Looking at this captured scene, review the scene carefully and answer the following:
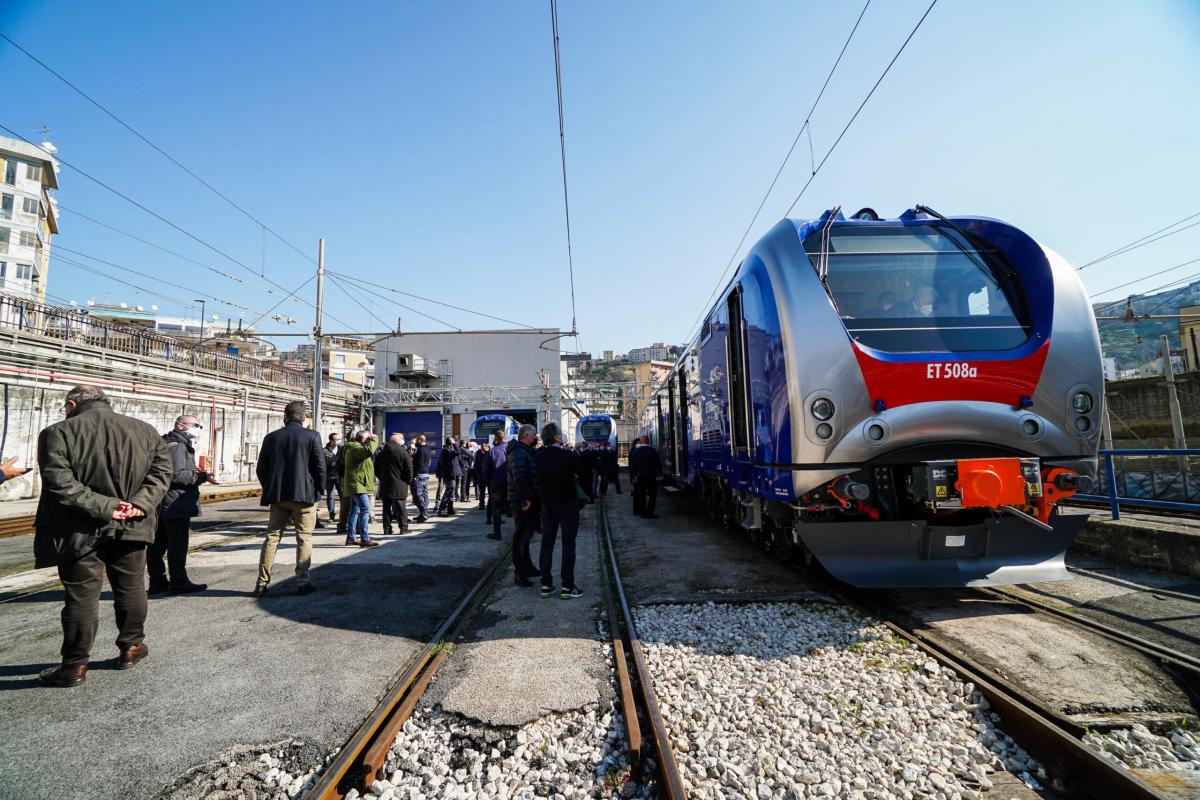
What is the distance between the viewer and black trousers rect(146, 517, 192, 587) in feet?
18.3

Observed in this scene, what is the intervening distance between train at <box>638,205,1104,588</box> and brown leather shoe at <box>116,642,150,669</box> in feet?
15.7

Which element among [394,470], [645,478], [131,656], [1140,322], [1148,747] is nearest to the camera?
[1148,747]

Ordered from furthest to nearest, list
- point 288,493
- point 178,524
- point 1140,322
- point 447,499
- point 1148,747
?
point 1140,322 → point 447,499 → point 178,524 → point 288,493 → point 1148,747

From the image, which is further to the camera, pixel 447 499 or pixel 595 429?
pixel 595 429

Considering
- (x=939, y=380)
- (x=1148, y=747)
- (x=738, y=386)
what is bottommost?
(x=1148, y=747)

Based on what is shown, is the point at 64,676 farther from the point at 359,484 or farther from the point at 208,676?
the point at 359,484

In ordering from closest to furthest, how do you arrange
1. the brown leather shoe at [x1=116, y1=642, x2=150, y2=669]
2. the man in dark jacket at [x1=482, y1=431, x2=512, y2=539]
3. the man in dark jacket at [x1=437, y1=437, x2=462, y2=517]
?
the brown leather shoe at [x1=116, y1=642, x2=150, y2=669] < the man in dark jacket at [x1=482, y1=431, x2=512, y2=539] < the man in dark jacket at [x1=437, y1=437, x2=462, y2=517]

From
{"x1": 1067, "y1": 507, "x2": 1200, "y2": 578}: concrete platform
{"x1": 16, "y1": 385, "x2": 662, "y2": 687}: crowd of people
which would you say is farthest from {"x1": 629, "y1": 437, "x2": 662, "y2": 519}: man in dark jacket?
{"x1": 1067, "y1": 507, "x2": 1200, "y2": 578}: concrete platform

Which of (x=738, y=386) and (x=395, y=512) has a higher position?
(x=738, y=386)

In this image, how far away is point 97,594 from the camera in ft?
11.7

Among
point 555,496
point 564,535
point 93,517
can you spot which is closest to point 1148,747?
point 564,535

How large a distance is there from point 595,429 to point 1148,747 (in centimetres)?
2134

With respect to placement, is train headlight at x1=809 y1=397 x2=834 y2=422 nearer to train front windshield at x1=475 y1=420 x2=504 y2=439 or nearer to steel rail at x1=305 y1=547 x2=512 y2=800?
steel rail at x1=305 y1=547 x2=512 y2=800

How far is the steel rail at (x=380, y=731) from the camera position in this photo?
2473mm
